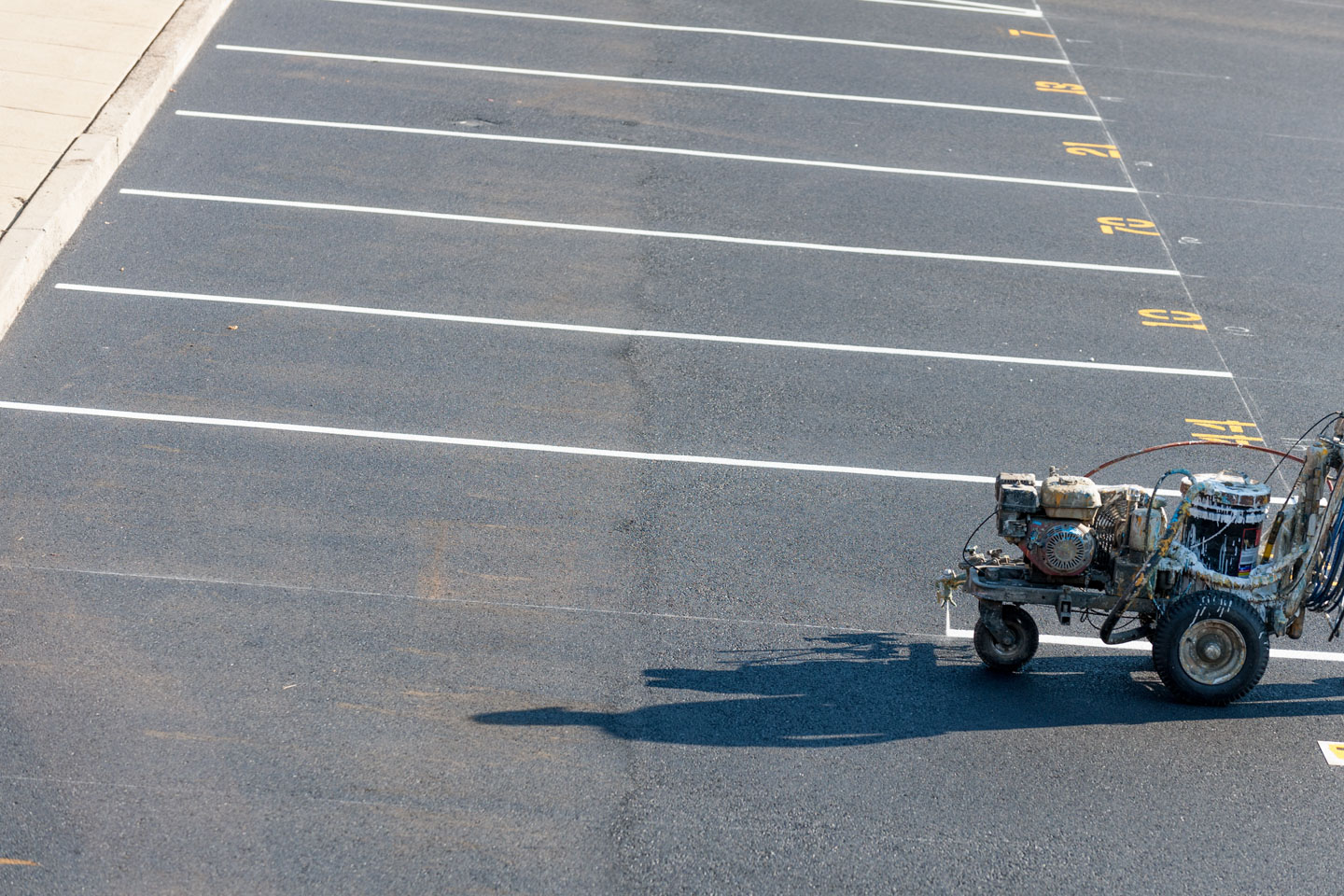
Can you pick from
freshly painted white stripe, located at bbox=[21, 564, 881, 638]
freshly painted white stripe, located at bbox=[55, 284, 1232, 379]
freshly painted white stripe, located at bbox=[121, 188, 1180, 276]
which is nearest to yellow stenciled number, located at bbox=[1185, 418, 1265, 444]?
freshly painted white stripe, located at bbox=[55, 284, 1232, 379]

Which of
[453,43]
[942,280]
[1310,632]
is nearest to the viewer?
[1310,632]

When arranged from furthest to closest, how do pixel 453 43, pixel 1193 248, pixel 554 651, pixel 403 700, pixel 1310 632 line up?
pixel 453 43
pixel 1193 248
pixel 1310 632
pixel 554 651
pixel 403 700

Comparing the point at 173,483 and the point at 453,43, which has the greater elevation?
the point at 453,43

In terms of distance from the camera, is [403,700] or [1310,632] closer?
[403,700]

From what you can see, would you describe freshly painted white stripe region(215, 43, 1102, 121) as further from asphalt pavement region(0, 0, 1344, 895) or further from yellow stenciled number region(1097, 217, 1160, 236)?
yellow stenciled number region(1097, 217, 1160, 236)

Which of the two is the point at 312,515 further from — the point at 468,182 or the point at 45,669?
the point at 468,182

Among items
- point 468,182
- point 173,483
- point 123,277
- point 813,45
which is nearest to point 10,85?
point 123,277

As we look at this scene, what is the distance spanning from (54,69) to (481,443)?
25.9ft

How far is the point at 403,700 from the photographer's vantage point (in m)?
7.12

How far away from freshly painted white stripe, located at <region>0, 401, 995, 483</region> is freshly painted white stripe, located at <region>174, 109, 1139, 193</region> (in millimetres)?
5505

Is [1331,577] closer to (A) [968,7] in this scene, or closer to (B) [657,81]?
(B) [657,81]

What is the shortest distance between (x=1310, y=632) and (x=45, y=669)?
7.34 metres

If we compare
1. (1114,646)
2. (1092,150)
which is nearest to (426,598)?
(1114,646)

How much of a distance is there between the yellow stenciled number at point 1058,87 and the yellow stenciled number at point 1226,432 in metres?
7.23
